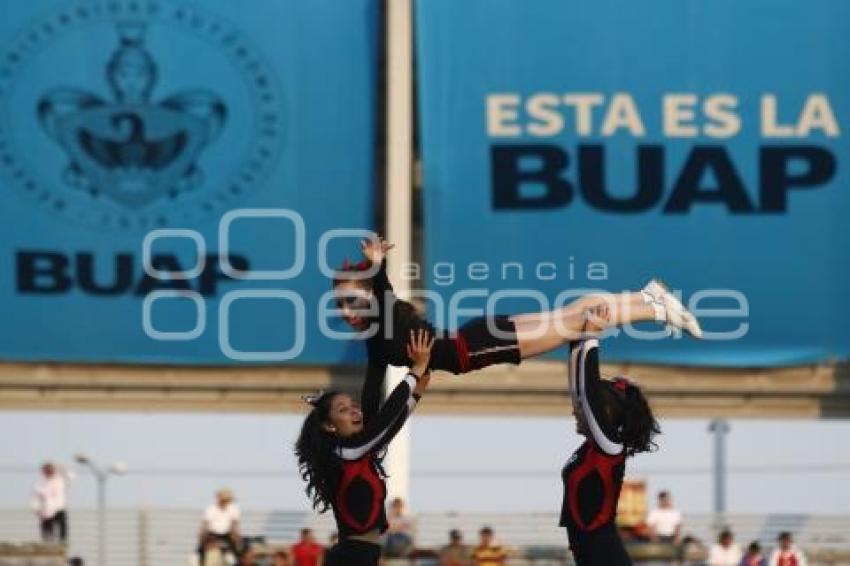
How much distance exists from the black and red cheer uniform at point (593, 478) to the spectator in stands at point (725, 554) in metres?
10.0

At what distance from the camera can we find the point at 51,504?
974 inches

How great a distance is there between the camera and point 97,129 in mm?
29047

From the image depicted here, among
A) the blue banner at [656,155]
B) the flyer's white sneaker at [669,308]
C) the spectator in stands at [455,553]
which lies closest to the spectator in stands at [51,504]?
the spectator in stands at [455,553]

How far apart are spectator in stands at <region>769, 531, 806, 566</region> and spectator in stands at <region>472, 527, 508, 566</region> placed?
2.80 meters

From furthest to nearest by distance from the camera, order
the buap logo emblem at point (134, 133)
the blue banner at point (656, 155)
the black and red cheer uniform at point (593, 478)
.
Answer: the buap logo emblem at point (134, 133) → the blue banner at point (656, 155) → the black and red cheer uniform at point (593, 478)

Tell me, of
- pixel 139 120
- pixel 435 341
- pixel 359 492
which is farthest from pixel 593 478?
pixel 139 120

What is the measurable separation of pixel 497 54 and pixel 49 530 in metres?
8.61

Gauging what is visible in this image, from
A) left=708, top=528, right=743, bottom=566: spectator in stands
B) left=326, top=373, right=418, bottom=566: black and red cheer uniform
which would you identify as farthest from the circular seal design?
left=326, top=373, right=418, bottom=566: black and red cheer uniform

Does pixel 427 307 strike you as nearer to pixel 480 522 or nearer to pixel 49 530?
pixel 480 522

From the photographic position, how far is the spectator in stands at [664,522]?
78.7 ft

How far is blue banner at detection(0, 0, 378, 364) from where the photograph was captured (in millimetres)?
28953

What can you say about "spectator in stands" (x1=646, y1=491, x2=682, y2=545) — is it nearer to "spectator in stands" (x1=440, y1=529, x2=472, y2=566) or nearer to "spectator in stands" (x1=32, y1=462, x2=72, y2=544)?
"spectator in stands" (x1=440, y1=529, x2=472, y2=566)

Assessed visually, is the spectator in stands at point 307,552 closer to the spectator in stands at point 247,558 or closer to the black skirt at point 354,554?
→ the spectator in stands at point 247,558

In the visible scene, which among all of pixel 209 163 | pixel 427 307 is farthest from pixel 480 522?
pixel 209 163
